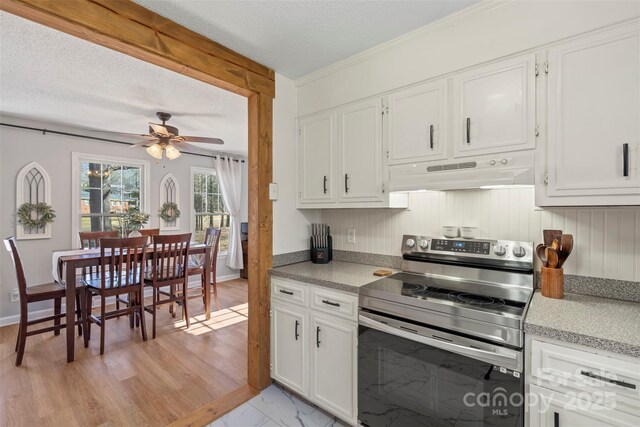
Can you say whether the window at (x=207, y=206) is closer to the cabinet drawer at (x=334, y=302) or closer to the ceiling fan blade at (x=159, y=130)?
the ceiling fan blade at (x=159, y=130)

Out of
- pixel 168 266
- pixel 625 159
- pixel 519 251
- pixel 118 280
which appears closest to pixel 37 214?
pixel 118 280

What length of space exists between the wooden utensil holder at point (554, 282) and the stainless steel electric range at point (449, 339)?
0.09m

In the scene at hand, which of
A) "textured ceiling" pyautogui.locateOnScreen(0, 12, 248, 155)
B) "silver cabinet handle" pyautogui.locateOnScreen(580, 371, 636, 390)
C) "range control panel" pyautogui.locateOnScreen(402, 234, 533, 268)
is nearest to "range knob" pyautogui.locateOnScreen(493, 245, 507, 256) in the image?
"range control panel" pyautogui.locateOnScreen(402, 234, 533, 268)

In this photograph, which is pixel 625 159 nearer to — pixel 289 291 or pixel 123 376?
pixel 289 291

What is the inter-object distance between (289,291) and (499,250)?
1342mm

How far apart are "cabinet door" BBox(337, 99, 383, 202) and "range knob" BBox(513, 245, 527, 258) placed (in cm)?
82

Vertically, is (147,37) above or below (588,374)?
above

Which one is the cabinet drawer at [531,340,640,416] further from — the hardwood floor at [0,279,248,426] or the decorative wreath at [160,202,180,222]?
the decorative wreath at [160,202,180,222]

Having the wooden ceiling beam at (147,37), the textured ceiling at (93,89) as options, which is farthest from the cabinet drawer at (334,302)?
the textured ceiling at (93,89)

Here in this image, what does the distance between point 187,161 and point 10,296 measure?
281cm

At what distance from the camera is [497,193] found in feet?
5.84

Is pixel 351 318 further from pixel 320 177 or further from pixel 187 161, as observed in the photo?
pixel 187 161

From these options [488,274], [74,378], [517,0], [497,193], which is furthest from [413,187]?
[74,378]

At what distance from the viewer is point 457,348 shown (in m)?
1.32
